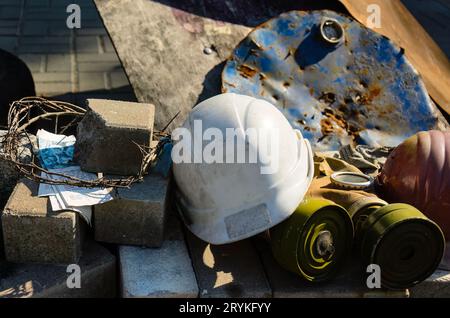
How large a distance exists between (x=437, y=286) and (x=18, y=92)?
3.21m

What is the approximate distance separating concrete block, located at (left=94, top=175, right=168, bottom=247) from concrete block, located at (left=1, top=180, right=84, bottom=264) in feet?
0.50

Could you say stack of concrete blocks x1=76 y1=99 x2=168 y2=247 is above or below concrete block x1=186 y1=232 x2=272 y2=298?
above

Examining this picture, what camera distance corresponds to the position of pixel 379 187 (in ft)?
13.1

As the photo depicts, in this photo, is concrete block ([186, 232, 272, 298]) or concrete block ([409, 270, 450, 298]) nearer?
concrete block ([186, 232, 272, 298])

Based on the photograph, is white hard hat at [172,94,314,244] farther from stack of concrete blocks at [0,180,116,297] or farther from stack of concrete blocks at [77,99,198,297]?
stack of concrete blocks at [0,180,116,297]

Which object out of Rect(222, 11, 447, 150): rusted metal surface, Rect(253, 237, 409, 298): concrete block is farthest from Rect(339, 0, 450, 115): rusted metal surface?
Rect(253, 237, 409, 298): concrete block

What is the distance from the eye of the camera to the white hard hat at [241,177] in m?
3.44

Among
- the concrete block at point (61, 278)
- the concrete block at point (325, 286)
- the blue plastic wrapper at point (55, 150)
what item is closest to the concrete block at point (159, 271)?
the concrete block at point (61, 278)

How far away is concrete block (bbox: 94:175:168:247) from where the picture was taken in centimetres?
352

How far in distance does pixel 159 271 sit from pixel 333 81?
215 centimetres

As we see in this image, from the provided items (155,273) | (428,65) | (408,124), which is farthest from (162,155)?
(428,65)

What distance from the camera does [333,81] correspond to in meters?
4.92

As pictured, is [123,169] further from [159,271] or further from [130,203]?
[159,271]

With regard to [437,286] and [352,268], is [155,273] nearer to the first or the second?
[352,268]
